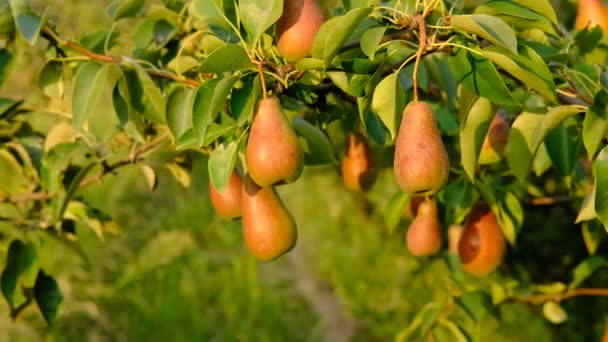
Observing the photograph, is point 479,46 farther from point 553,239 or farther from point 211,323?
point 211,323

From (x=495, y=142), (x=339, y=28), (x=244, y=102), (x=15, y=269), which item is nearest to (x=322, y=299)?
(x=15, y=269)

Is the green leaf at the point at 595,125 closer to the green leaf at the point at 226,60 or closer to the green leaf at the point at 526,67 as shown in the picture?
the green leaf at the point at 526,67

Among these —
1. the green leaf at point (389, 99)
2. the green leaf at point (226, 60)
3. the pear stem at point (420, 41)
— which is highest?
the pear stem at point (420, 41)

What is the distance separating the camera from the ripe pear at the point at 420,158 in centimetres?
78

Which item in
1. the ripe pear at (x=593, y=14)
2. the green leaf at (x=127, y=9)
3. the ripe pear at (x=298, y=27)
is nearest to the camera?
the ripe pear at (x=298, y=27)

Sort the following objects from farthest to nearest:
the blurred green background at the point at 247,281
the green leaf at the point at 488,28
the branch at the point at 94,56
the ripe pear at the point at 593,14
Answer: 1. the blurred green background at the point at 247,281
2. the ripe pear at the point at 593,14
3. the branch at the point at 94,56
4. the green leaf at the point at 488,28

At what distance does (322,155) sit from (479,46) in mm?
252

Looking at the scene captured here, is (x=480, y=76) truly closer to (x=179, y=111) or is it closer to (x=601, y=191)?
(x=601, y=191)

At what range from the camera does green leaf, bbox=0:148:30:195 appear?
1.30 metres

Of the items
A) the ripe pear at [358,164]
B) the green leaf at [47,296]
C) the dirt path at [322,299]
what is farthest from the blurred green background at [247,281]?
the green leaf at [47,296]

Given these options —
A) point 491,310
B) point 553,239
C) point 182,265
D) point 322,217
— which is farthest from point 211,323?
point 491,310

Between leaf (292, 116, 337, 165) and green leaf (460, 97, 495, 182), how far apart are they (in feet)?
0.52

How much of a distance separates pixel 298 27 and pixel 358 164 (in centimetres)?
39

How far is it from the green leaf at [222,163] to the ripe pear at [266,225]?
7 centimetres
